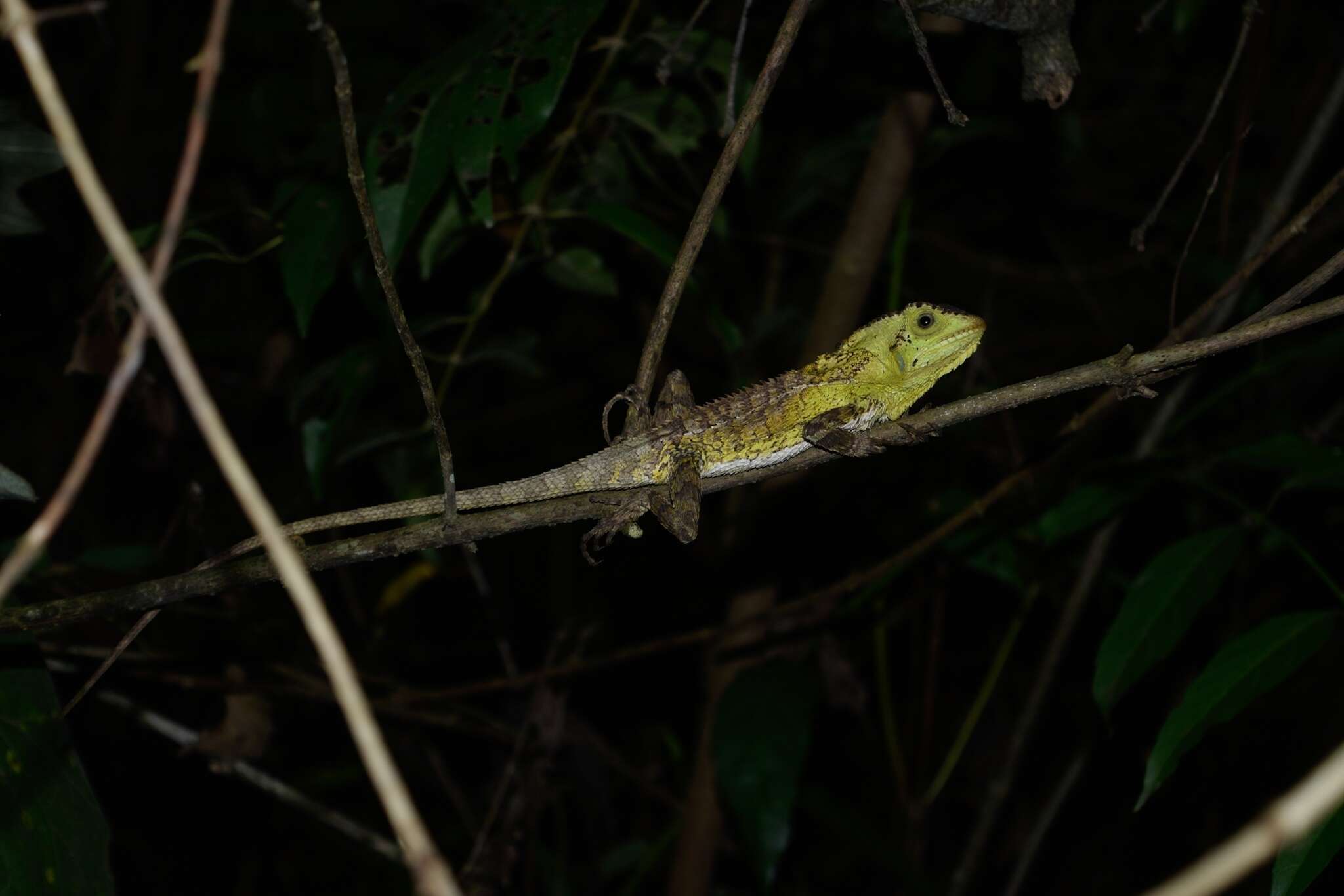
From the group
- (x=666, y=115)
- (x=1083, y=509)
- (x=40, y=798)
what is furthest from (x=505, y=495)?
(x=1083, y=509)

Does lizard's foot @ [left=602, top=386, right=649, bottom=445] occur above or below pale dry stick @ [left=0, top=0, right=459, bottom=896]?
above

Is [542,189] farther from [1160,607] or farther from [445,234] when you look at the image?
[1160,607]

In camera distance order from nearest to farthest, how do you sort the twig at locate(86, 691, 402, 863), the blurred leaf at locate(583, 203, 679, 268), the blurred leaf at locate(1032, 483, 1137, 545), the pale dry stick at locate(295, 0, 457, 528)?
the pale dry stick at locate(295, 0, 457, 528) → the blurred leaf at locate(583, 203, 679, 268) → the blurred leaf at locate(1032, 483, 1137, 545) → the twig at locate(86, 691, 402, 863)

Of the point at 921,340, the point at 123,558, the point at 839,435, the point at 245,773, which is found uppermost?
the point at 123,558

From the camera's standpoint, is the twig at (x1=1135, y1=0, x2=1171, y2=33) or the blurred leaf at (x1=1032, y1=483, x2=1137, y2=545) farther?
the blurred leaf at (x1=1032, y1=483, x2=1137, y2=545)

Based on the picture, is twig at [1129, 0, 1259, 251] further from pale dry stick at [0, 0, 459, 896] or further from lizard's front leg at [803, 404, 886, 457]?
pale dry stick at [0, 0, 459, 896]

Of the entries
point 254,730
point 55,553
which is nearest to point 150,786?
point 55,553

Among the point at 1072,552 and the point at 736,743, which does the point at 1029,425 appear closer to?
the point at 1072,552

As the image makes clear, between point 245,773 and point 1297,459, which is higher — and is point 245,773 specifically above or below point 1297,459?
above

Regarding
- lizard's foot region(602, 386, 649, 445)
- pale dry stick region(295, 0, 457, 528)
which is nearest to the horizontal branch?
pale dry stick region(295, 0, 457, 528)
